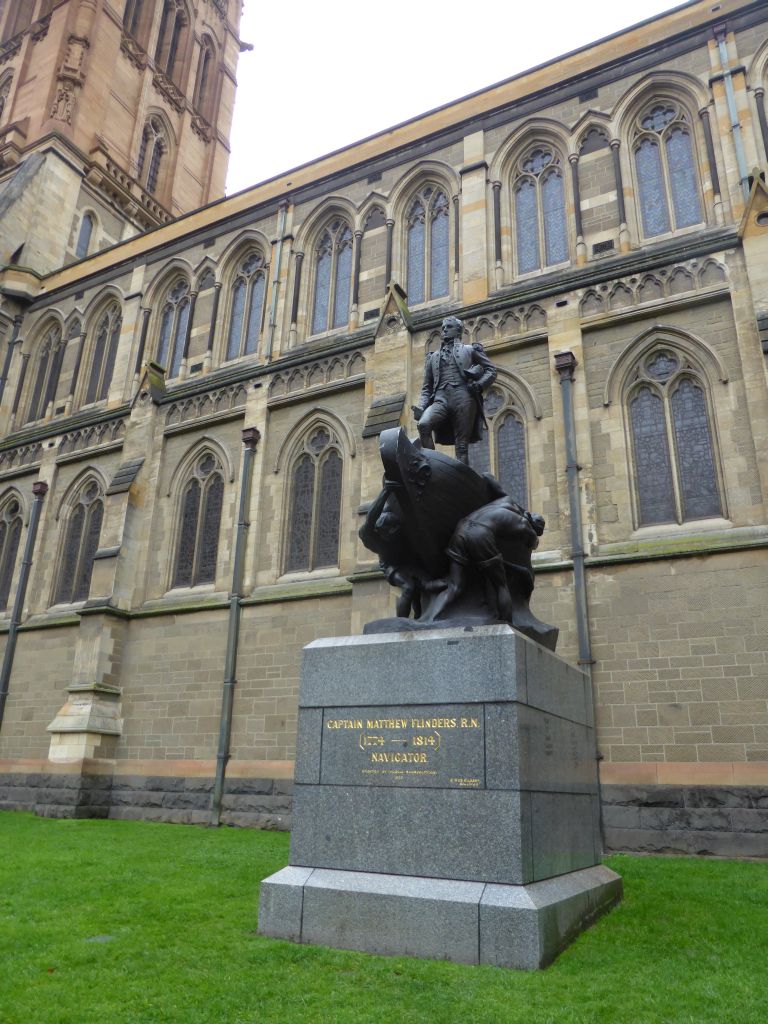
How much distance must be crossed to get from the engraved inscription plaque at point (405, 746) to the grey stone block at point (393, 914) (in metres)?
0.70

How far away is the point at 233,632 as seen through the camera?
677 inches

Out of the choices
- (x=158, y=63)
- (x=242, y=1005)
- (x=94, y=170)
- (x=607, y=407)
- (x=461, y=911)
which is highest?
(x=158, y=63)

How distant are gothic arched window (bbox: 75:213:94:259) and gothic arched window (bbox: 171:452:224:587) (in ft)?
51.4

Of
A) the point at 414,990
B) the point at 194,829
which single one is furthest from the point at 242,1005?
the point at 194,829

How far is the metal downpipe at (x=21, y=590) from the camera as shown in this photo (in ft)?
67.6

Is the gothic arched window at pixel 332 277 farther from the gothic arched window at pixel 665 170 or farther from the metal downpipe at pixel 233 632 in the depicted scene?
the gothic arched window at pixel 665 170

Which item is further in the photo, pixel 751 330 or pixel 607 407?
pixel 607 407

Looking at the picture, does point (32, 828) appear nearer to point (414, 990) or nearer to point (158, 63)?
point (414, 990)

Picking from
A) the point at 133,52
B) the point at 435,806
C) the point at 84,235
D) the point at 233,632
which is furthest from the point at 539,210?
the point at 133,52

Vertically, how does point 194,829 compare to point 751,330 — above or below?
below

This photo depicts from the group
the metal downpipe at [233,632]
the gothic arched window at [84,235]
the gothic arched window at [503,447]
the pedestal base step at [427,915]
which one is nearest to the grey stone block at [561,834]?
the pedestal base step at [427,915]

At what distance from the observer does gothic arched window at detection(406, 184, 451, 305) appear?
19125 millimetres

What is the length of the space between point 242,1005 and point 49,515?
20.6m

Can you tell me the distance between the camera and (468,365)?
313 inches
